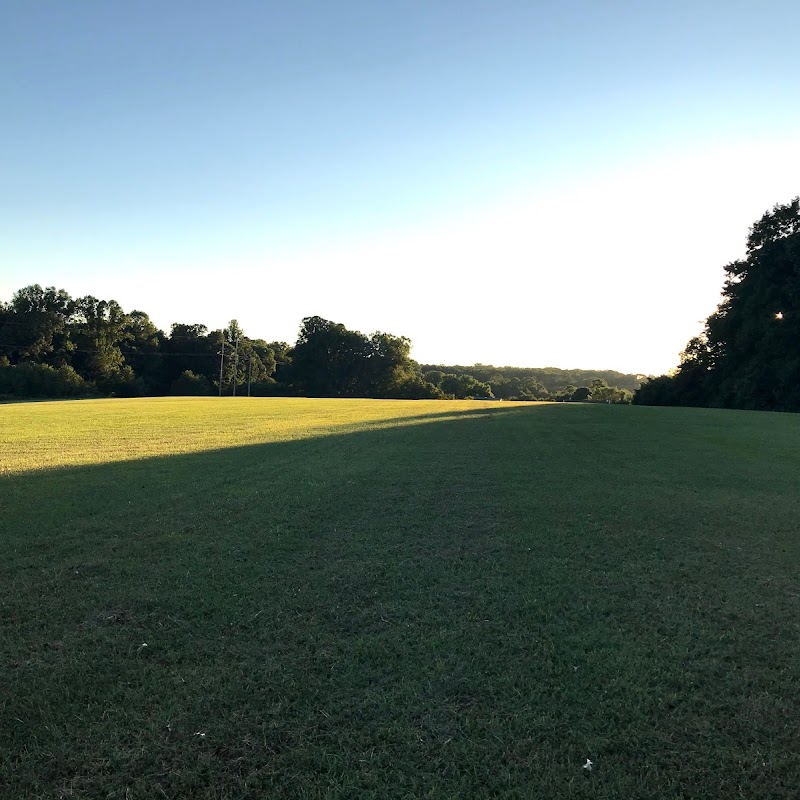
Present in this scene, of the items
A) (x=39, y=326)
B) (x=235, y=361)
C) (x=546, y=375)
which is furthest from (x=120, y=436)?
(x=546, y=375)

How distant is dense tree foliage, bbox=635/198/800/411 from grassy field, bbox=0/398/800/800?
43.6 meters

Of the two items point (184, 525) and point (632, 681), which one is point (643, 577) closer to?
point (632, 681)

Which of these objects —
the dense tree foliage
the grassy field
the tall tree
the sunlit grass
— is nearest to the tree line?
the tall tree

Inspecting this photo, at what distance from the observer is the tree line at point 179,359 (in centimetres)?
7038

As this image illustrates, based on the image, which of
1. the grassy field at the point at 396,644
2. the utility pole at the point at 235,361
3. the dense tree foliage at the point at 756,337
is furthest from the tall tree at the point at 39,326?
the grassy field at the point at 396,644

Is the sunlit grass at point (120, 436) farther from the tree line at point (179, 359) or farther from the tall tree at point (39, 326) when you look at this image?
the tall tree at point (39, 326)

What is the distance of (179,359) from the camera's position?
88.6 metres

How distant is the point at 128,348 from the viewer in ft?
276

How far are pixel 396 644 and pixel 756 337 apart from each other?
53.3 meters

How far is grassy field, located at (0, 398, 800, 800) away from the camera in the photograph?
2584 mm

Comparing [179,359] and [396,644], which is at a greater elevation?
[179,359]

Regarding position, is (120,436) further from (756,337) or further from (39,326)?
(39,326)

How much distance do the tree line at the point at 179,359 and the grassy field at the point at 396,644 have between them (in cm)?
6492

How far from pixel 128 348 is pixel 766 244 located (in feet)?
258
